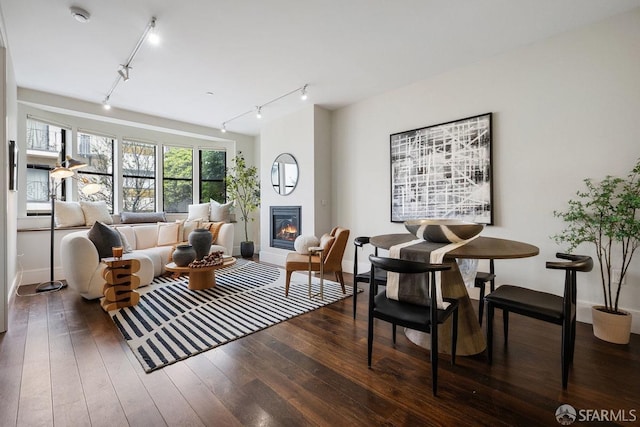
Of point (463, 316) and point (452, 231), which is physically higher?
point (452, 231)

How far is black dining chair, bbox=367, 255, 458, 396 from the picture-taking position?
1.52 m

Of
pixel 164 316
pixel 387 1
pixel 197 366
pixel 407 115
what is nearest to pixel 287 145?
pixel 407 115

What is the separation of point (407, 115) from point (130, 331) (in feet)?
13.0

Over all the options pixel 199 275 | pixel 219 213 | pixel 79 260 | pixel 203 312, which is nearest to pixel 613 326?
pixel 203 312

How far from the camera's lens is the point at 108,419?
4.48ft

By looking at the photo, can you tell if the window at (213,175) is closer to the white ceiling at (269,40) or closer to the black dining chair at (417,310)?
the white ceiling at (269,40)

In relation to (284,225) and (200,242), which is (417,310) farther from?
(284,225)

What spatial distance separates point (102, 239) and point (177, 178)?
9.39 ft

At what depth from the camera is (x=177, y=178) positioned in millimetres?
5840

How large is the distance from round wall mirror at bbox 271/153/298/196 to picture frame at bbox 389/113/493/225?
1754 millimetres

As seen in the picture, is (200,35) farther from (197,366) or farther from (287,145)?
(197,366)

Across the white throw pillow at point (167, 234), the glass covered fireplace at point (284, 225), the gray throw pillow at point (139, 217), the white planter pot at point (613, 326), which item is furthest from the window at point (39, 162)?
the white planter pot at point (613, 326)

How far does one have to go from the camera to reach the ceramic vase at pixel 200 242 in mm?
3561

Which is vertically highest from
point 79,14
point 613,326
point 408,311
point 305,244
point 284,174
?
point 79,14
